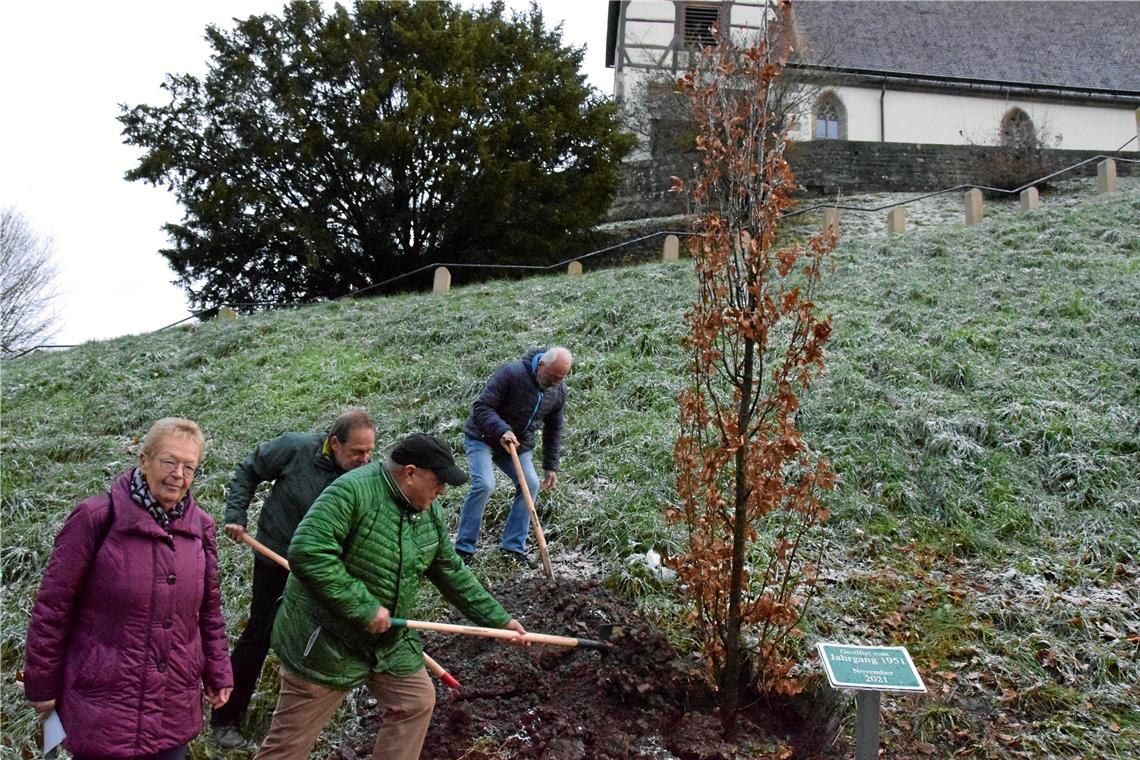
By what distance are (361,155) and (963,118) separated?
22475mm

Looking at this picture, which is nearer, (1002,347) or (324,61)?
(1002,347)

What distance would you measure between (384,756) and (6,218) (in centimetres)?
3431

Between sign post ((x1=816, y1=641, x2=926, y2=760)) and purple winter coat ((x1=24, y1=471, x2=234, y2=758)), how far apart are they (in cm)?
261

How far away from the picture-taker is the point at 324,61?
1933cm

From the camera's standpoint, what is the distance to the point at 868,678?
3854 millimetres

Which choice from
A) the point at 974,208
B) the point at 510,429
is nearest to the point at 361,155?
the point at 974,208

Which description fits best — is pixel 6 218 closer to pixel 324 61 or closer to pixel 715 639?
pixel 324 61

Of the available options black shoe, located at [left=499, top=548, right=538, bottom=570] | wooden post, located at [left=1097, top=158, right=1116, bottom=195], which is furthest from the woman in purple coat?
wooden post, located at [left=1097, top=158, right=1116, bottom=195]

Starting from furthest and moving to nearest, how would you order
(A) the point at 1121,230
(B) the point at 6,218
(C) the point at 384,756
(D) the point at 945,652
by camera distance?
1. (B) the point at 6,218
2. (A) the point at 1121,230
3. (D) the point at 945,652
4. (C) the point at 384,756

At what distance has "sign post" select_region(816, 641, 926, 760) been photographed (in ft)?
12.5

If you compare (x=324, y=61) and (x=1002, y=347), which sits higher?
(x=324, y=61)

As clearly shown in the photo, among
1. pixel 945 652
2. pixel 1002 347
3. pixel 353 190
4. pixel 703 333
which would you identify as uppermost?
pixel 353 190

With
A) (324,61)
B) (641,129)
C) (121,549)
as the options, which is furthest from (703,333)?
(641,129)

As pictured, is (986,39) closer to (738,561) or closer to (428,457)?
(738,561)
